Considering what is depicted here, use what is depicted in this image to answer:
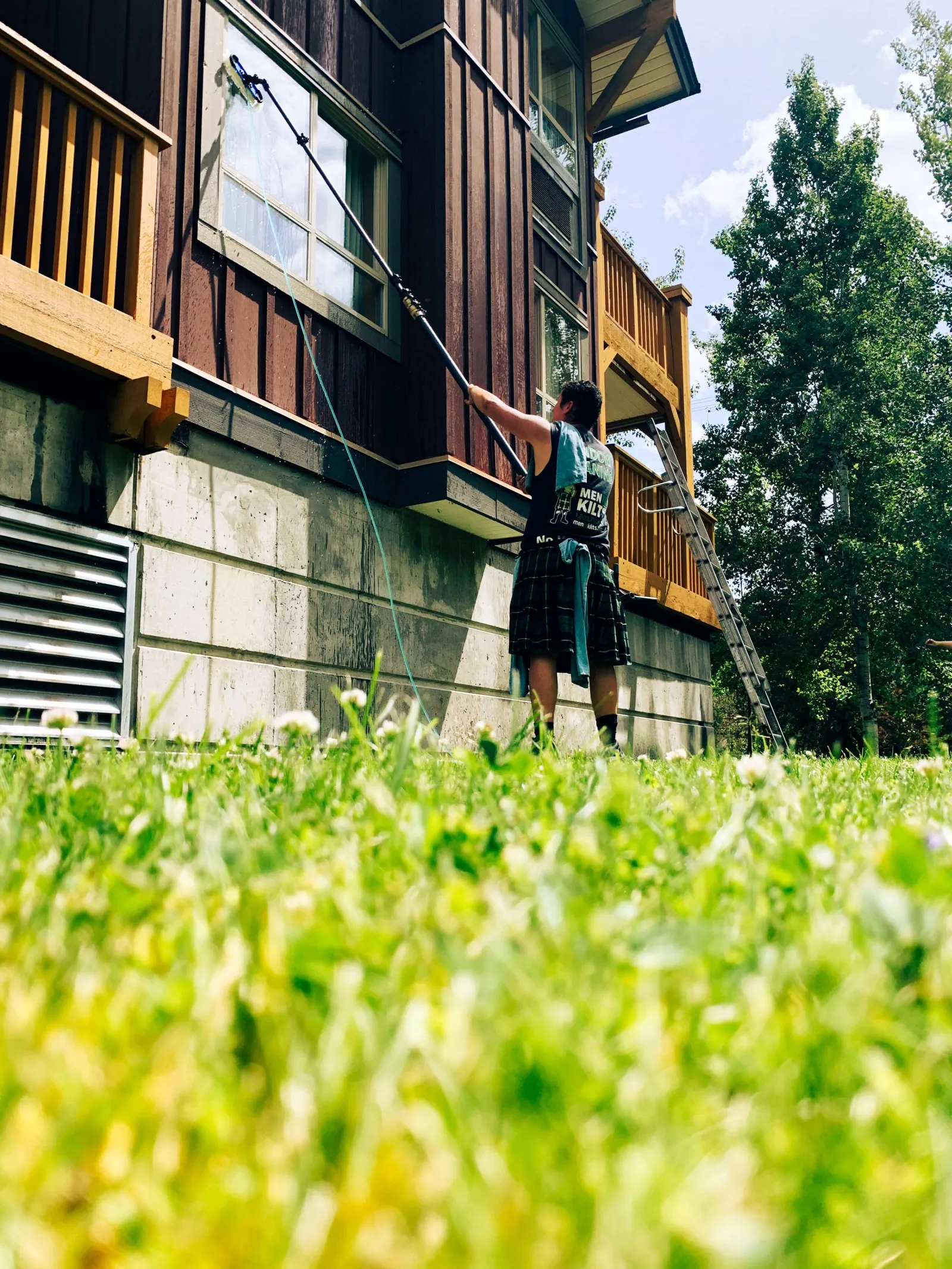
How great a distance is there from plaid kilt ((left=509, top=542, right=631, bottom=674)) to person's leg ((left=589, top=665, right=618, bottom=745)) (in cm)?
6

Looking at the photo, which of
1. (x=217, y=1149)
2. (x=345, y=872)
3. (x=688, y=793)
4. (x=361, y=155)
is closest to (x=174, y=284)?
(x=361, y=155)

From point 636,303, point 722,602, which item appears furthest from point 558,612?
point 636,303

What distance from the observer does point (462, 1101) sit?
2.03 feet

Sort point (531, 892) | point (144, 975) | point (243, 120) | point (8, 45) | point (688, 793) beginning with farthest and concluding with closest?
1. point (243, 120)
2. point (8, 45)
3. point (688, 793)
4. point (531, 892)
5. point (144, 975)

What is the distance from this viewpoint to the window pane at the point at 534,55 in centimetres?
1072

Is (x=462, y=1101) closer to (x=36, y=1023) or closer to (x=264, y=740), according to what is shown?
(x=36, y=1023)

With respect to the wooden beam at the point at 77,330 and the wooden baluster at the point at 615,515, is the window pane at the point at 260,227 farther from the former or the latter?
the wooden baluster at the point at 615,515

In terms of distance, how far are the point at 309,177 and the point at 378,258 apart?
109 centimetres

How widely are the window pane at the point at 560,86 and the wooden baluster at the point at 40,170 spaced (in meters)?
8.60

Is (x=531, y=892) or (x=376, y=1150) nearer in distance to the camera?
(x=376, y=1150)

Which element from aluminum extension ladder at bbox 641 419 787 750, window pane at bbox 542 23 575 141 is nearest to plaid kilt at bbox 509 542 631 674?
aluminum extension ladder at bbox 641 419 787 750

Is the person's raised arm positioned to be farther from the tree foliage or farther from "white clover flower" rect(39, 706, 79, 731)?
the tree foliage

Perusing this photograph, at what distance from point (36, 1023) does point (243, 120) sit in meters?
6.66

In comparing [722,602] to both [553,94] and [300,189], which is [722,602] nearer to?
[553,94]
